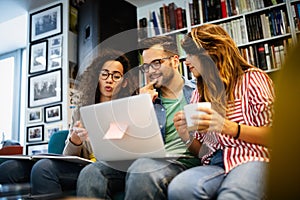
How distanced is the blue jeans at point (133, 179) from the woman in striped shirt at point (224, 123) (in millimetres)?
72

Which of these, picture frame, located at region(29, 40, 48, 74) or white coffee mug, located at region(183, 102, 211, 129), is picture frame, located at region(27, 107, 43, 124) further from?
white coffee mug, located at region(183, 102, 211, 129)

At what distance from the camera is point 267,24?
2324mm

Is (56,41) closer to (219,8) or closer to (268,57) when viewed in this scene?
(219,8)

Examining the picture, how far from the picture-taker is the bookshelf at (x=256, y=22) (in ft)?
7.39

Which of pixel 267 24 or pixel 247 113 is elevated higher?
pixel 267 24

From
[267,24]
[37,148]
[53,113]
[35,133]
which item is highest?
[267,24]

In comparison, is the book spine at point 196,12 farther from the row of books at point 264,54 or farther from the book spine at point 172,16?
the row of books at point 264,54

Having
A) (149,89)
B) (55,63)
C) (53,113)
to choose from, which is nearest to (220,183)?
(149,89)

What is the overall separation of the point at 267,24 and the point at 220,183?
1.77 metres

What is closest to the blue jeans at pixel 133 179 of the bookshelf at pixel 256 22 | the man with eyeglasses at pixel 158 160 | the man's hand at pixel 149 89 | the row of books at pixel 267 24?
the man with eyeglasses at pixel 158 160

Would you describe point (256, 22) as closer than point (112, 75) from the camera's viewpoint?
No

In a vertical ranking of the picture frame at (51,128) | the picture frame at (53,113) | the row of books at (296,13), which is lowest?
the picture frame at (51,128)

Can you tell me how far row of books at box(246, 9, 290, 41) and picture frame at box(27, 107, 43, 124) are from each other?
6.37ft

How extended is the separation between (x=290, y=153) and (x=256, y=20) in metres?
2.28
